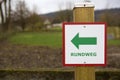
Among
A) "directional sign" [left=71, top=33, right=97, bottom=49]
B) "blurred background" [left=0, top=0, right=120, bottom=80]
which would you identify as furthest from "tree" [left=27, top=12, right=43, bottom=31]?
"directional sign" [left=71, top=33, right=97, bottom=49]

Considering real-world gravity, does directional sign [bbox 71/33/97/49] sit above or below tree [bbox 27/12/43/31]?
below

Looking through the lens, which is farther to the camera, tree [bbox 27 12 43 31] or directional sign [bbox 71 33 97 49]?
tree [bbox 27 12 43 31]

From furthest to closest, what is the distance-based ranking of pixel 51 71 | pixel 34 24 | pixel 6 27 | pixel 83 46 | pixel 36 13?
pixel 36 13 < pixel 34 24 < pixel 6 27 < pixel 51 71 < pixel 83 46

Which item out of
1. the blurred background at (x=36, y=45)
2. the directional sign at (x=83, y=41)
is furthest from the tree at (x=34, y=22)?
the directional sign at (x=83, y=41)

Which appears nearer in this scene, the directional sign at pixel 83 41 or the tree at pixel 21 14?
the directional sign at pixel 83 41

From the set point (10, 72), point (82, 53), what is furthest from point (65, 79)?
point (82, 53)

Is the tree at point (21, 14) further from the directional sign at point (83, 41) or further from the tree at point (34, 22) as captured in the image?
the directional sign at point (83, 41)

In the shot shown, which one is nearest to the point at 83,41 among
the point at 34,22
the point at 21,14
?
the point at 21,14

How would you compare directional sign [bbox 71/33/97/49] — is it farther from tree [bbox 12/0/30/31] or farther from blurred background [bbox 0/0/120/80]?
tree [bbox 12/0/30/31]

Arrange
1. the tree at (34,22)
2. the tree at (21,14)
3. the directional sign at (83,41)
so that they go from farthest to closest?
the tree at (34,22), the tree at (21,14), the directional sign at (83,41)

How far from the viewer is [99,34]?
12.1ft

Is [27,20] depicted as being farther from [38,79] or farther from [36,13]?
[38,79]

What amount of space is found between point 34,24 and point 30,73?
80.7 meters

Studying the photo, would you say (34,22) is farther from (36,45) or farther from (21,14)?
(36,45)
